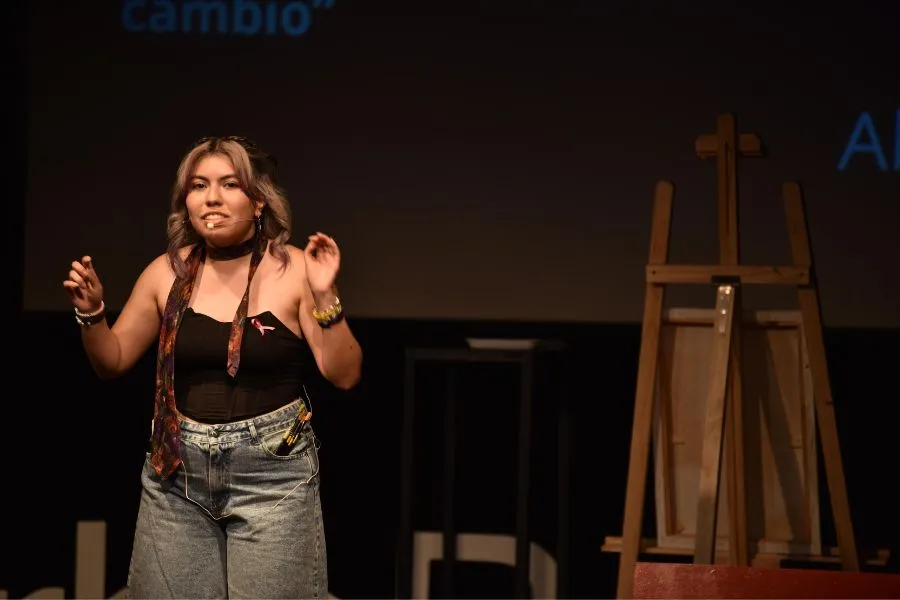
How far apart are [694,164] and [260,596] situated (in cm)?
217

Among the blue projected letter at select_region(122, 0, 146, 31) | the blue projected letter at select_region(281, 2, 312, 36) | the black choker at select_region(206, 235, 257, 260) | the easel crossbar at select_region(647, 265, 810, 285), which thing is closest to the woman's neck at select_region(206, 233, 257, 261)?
the black choker at select_region(206, 235, 257, 260)

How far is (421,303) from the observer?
3.92 meters

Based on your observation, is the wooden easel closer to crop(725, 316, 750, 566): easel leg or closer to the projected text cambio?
crop(725, 316, 750, 566): easel leg

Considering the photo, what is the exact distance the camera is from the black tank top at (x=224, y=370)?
88.8 inches

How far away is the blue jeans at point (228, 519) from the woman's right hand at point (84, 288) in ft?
0.89

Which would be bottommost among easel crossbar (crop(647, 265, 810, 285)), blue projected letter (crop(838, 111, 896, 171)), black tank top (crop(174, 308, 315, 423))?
black tank top (crop(174, 308, 315, 423))

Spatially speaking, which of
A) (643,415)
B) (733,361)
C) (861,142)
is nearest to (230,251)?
(643,415)

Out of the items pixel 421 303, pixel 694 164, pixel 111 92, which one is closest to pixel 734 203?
pixel 694 164

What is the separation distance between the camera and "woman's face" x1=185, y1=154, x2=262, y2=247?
90.7 inches

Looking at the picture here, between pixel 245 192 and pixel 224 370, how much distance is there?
330 mm

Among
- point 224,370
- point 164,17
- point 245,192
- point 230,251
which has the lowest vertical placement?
point 224,370

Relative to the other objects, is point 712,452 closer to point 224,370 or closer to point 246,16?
point 224,370

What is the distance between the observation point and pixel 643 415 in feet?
10.9

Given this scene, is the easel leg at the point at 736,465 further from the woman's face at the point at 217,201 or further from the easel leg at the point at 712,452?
the woman's face at the point at 217,201
